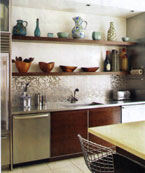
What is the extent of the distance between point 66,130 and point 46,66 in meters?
1.08

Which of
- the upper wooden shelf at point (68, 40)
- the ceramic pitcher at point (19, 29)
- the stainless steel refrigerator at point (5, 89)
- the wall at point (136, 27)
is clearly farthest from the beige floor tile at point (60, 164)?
the wall at point (136, 27)

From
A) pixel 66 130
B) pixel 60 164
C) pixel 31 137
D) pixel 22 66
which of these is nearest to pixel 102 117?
pixel 66 130

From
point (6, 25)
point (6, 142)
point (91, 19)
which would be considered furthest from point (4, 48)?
point (91, 19)

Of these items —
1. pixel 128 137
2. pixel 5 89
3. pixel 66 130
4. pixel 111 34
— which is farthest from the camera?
pixel 111 34

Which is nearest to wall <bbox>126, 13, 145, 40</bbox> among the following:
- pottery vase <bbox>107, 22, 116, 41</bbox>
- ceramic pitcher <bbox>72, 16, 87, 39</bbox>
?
pottery vase <bbox>107, 22, 116, 41</bbox>

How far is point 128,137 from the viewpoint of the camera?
191 cm

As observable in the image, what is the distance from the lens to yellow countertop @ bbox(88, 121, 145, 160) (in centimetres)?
166

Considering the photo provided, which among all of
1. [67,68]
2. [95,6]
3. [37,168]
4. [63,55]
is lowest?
[37,168]

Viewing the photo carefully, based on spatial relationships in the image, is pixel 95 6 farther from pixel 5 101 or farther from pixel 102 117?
pixel 5 101

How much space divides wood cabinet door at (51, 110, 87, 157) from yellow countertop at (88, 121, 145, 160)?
1.26 meters

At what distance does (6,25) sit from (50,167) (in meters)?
2.08

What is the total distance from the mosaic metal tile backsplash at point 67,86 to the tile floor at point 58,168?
105cm

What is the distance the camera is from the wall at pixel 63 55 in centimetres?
379

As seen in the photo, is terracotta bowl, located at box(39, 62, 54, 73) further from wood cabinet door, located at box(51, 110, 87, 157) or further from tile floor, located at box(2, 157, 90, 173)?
tile floor, located at box(2, 157, 90, 173)
